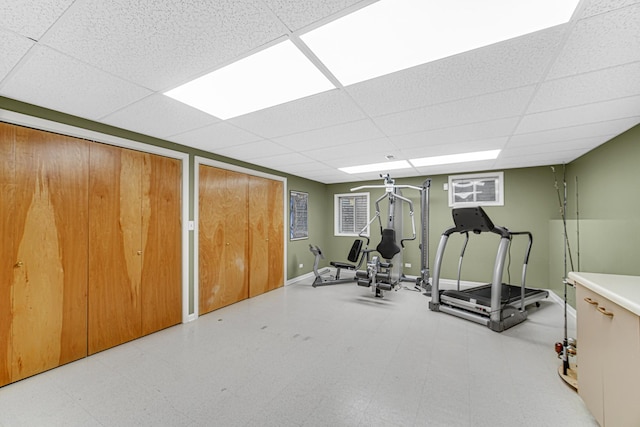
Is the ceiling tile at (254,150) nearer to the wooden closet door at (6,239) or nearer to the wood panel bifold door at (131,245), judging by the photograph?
the wood panel bifold door at (131,245)

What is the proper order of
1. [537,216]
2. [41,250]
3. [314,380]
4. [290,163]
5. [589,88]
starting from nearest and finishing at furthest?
[589,88]
[314,380]
[41,250]
[290,163]
[537,216]

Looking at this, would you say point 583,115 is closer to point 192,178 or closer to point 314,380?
point 314,380

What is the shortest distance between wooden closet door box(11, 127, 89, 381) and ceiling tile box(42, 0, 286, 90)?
1.33m

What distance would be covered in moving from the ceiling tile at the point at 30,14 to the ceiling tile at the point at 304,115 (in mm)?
1319

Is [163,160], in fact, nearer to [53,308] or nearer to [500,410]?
[53,308]

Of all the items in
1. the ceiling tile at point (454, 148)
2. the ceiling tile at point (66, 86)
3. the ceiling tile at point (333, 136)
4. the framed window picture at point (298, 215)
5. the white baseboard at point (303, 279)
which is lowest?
the white baseboard at point (303, 279)

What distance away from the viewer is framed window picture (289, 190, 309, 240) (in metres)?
5.56

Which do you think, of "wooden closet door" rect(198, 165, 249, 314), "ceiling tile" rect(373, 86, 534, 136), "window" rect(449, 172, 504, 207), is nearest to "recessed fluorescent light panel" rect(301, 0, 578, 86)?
"ceiling tile" rect(373, 86, 534, 136)

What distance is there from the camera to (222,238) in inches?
158

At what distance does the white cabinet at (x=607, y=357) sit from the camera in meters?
1.28

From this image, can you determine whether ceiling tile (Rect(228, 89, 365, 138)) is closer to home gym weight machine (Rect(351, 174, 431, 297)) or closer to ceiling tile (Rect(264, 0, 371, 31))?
ceiling tile (Rect(264, 0, 371, 31))

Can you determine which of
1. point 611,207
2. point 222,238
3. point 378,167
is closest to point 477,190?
point 378,167

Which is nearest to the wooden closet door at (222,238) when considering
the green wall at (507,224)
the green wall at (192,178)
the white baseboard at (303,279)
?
the green wall at (192,178)

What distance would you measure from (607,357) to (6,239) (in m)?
4.29
